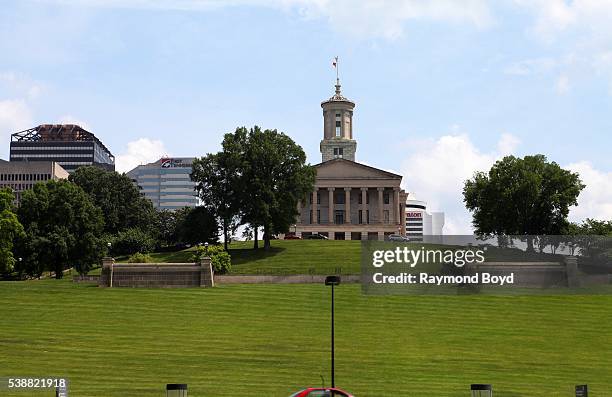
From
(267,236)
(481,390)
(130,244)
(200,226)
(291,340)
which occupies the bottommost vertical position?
(481,390)

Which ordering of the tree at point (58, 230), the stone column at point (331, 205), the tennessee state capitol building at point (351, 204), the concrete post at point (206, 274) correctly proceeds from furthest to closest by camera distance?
the stone column at point (331, 205), the tennessee state capitol building at point (351, 204), the tree at point (58, 230), the concrete post at point (206, 274)

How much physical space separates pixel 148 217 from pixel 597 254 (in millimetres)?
82680

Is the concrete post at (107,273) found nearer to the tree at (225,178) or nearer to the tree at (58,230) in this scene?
the tree at (58,230)

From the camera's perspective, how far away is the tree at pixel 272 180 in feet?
345

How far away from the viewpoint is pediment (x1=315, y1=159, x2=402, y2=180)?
157375 mm

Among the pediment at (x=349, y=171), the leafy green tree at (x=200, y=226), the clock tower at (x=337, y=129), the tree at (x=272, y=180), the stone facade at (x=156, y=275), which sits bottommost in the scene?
the stone facade at (x=156, y=275)

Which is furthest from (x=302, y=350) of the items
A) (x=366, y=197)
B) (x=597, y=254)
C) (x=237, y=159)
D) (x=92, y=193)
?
(x=366, y=197)

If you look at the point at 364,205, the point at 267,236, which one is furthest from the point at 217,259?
the point at 364,205

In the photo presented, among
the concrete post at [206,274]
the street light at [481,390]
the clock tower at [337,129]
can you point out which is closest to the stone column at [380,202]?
the clock tower at [337,129]

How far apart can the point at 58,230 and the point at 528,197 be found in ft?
192

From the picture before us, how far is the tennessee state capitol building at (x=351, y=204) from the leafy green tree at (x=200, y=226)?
41.5m

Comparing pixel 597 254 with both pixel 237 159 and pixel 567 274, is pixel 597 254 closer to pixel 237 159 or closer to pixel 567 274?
pixel 567 274

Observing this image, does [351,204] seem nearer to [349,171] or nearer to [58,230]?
[349,171]

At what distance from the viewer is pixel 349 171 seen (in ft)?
518
